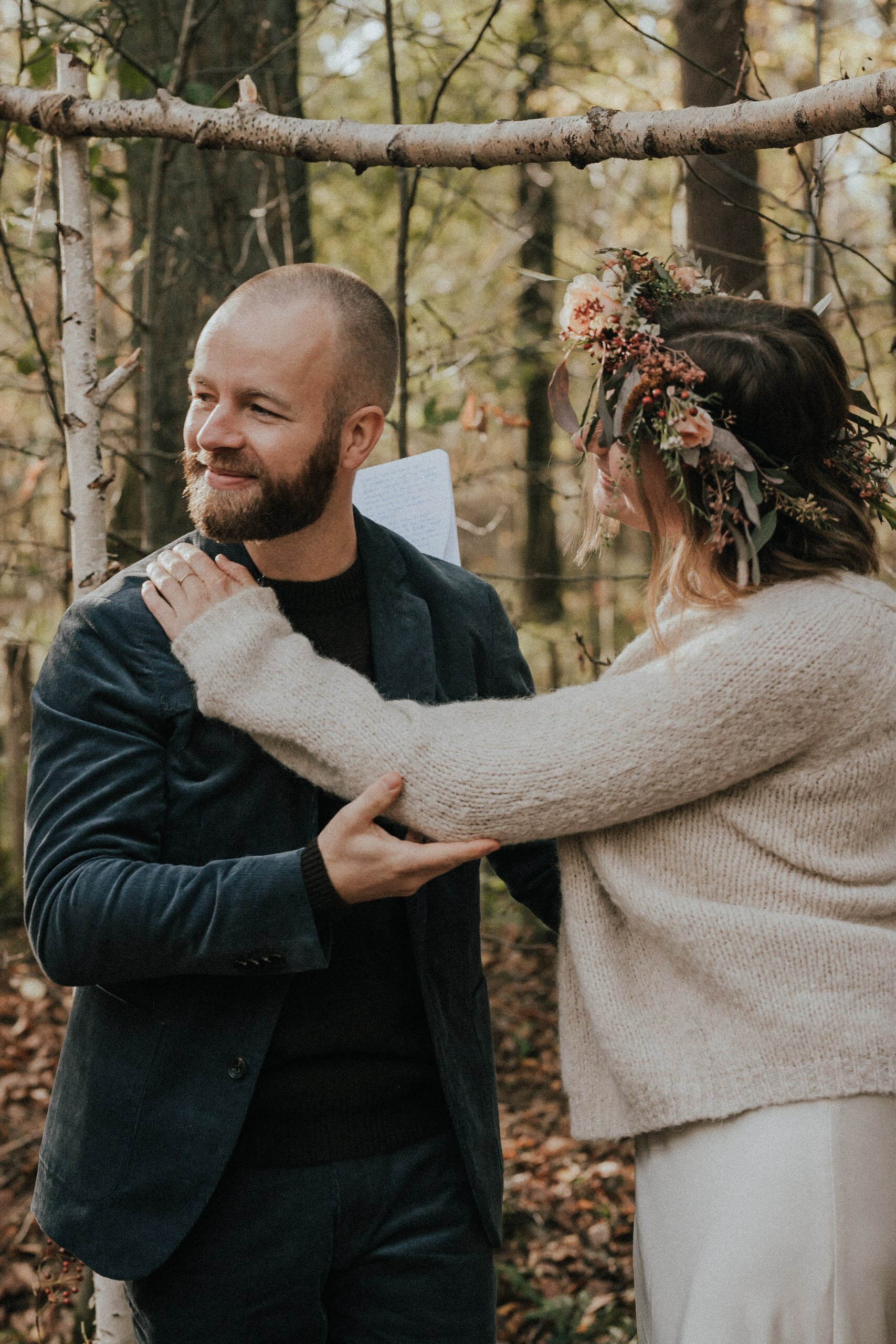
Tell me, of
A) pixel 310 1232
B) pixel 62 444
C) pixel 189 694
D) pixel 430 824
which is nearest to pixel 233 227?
pixel 62 444

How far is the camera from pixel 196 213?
4.47 metres

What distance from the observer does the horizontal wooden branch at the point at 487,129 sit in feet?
6.16

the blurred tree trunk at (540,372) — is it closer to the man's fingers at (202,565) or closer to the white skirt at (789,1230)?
the man's fingers at (202,565)

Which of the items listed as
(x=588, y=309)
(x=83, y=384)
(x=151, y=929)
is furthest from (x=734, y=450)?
(x=83, y=384)

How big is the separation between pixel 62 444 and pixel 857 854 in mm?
3118

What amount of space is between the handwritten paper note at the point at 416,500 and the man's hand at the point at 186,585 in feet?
2.15

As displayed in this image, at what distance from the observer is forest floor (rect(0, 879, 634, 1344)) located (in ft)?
12.4

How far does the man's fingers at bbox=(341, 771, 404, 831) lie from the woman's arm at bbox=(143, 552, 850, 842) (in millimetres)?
50

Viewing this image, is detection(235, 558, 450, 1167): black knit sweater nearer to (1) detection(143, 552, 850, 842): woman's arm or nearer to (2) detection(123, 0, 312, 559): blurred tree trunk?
(1) detection(143, 552, 850, 842): woman's arm

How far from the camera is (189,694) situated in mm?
2051

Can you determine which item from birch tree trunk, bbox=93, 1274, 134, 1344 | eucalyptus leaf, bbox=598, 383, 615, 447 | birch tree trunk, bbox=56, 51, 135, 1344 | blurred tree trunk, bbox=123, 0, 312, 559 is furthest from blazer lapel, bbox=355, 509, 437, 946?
blurred tree trunk, bbox=123, 0, 312, 559

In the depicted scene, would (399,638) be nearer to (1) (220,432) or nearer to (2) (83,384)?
(1) (220,432)

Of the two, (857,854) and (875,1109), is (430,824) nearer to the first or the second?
(857,854)

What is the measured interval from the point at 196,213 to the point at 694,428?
3.20 m
